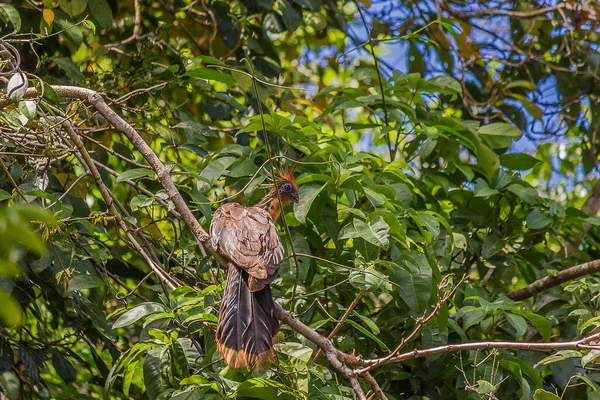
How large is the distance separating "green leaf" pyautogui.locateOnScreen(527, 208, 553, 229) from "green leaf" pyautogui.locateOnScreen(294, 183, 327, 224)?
4.25ft

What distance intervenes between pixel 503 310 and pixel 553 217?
97 centimetres

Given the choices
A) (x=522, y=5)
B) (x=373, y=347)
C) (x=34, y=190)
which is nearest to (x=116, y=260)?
(x=34, y=190)

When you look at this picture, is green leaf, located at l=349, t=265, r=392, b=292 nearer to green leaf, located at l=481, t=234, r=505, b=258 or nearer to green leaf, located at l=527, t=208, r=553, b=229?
green leaf, located at l=481, t=234, r=505, b=258

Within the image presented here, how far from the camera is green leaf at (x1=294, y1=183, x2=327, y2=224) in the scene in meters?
3.27

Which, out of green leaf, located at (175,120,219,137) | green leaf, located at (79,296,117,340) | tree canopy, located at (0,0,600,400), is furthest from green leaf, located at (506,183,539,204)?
green leaf, located at (79,296,117,340)

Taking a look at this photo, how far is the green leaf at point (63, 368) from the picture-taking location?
3.57 meters

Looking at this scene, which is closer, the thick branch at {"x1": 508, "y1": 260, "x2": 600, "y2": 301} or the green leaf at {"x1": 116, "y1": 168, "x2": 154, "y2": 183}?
the green leaf at {"x1": 116, "y1": 168, "x2": 154, "y2": 183}

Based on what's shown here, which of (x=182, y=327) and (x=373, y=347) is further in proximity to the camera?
(x=373, y=347)

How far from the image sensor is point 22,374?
12.0 feet

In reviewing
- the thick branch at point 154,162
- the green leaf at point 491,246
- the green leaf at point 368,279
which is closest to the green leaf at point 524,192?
the green leaf at point 491,246

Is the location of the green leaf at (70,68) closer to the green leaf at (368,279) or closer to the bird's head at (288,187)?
the bird's head at (288,187)

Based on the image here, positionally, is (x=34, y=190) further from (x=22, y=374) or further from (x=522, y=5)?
(x=522, y=5)

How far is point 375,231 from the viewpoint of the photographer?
3.07m

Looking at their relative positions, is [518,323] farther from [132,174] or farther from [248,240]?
[132,174]
